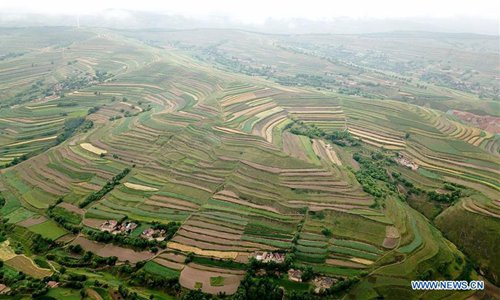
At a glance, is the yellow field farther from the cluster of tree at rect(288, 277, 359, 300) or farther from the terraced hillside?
the cluster of tree at rect(288, 277, 359, 300)

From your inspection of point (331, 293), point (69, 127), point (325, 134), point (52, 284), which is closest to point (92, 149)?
point (69, 127)

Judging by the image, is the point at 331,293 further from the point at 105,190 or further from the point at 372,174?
the point at 105,190

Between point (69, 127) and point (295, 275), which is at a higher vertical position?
point (69, 127)

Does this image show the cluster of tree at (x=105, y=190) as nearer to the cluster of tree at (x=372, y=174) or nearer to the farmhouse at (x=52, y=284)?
the farmhouse at (x=52, y=284)

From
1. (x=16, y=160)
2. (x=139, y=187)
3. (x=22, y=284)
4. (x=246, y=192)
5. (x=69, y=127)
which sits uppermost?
(x=246, y=192)

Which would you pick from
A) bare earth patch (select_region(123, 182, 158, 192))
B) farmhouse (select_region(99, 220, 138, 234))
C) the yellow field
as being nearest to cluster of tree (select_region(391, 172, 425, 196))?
the yellow field

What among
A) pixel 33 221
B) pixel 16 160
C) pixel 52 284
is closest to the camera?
pixel 52 284
